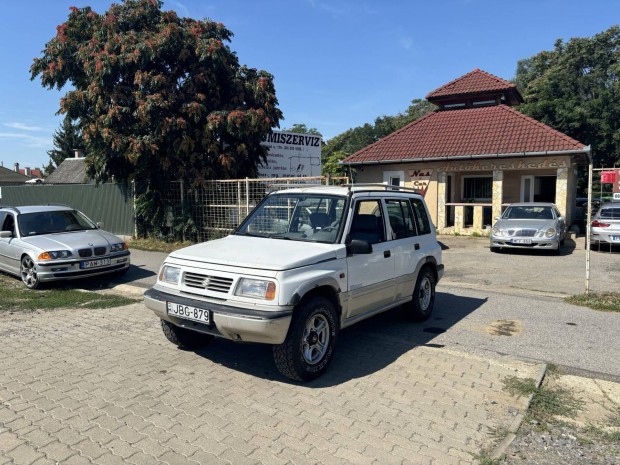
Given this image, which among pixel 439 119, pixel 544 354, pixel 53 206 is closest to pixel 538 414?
pixel 544 354

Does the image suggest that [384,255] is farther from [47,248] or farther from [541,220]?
[541,220]

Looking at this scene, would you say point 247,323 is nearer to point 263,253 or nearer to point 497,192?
point 263,253

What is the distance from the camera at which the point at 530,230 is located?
13.5 metres

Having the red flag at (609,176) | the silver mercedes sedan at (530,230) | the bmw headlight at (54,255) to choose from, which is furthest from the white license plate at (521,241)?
the bmw headlight at (54,255)

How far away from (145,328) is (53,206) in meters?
5.63

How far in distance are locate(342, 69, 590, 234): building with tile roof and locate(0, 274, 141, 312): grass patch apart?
1403cm

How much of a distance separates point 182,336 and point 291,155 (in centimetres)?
1377

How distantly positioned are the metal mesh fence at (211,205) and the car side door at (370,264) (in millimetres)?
7653

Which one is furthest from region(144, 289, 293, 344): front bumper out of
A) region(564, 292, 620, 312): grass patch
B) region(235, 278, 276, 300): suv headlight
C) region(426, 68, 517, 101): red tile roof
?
region(426, 68, 517, 101): red tile roof

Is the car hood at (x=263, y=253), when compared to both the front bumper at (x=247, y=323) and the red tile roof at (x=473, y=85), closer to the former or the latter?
the front bumper at (x=247, y=323)

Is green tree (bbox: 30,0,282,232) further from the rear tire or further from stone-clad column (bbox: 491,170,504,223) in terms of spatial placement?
the rear tire

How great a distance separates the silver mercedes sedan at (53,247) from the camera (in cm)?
878

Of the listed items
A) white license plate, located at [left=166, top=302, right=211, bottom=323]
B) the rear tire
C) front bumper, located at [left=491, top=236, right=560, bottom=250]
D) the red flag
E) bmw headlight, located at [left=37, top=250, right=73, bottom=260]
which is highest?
the red flag

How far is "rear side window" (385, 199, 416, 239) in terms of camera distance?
6.15 m
